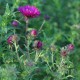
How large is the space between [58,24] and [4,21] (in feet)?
→ 4.06

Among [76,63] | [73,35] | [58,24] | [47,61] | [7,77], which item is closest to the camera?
[7,77]

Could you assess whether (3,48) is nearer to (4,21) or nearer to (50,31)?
(4,21)

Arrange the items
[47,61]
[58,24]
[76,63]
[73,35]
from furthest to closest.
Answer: [58,24] < [73,35] < [76,63] < [47,61]

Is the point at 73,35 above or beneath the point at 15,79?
above

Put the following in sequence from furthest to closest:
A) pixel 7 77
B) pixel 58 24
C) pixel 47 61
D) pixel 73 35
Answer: pixel 58 24, pixel 73 35, pixel 47 61, pixel 7 77

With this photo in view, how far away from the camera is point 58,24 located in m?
3.64

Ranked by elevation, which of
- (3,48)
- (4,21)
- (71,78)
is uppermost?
(4,21)

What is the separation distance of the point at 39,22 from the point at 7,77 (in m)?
1.27

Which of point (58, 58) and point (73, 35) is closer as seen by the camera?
point (58, 58)

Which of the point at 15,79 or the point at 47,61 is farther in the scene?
the point at 47,61

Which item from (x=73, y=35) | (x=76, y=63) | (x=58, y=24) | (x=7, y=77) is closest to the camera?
(x=7, y=77)

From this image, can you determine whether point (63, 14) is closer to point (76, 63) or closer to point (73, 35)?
point (73, 35)

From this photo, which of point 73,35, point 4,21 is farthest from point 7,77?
point 73,35

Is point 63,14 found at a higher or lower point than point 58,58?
higher
